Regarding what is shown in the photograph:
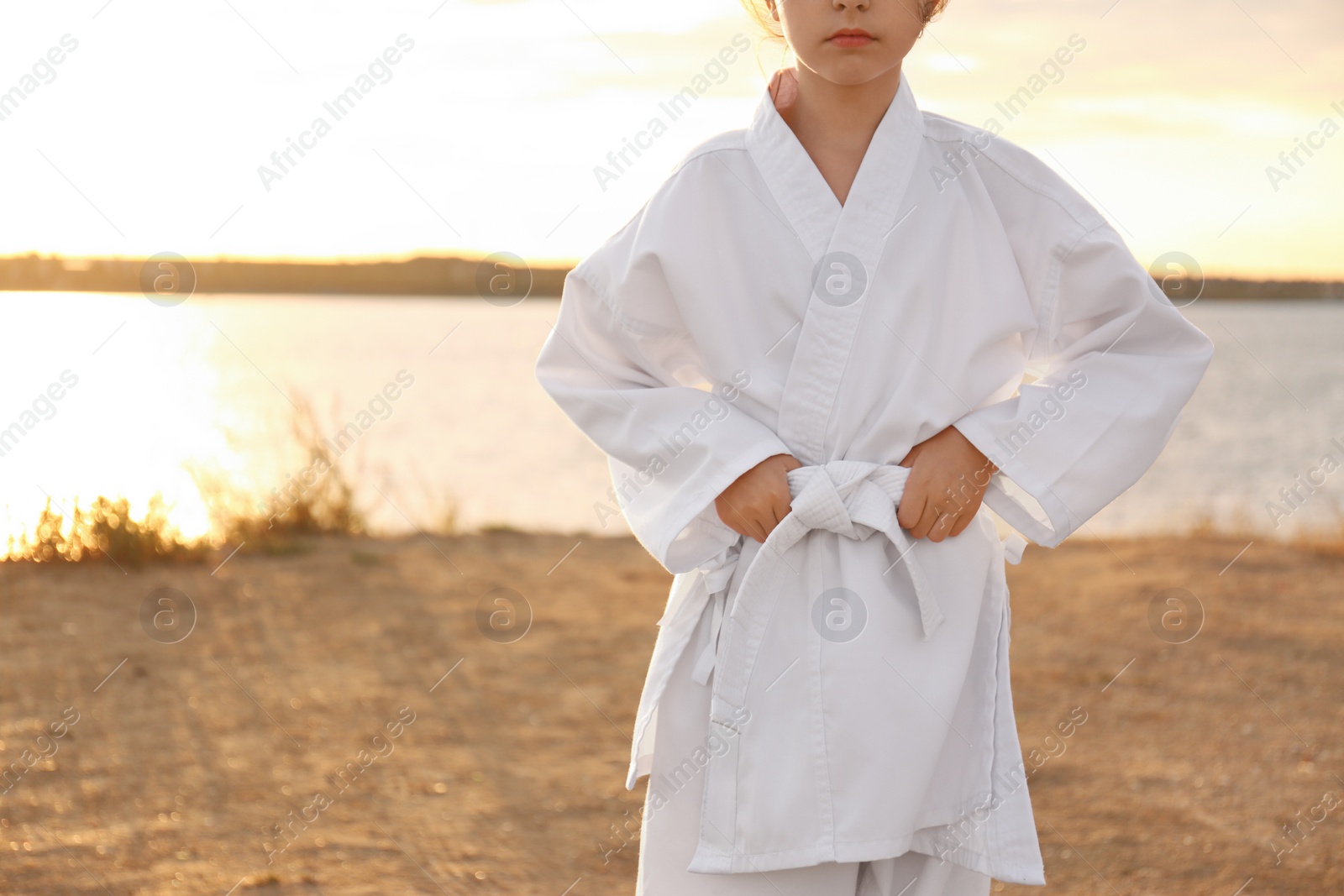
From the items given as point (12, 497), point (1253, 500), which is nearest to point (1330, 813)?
point (12, 497)

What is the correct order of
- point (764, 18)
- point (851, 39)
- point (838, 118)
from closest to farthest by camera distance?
point (851, 39) < point (838, 118) < point (764, 18)

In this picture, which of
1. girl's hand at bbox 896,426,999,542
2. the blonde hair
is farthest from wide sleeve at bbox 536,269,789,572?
the blonde hair

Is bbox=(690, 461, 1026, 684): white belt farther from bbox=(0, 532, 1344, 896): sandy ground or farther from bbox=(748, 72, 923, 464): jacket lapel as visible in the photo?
bbox=(0, 532, 1344, 896): sandy ground

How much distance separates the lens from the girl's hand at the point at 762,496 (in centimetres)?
154

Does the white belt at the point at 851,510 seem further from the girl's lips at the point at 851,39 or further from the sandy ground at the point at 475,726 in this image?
the sandy ground at the point at 475,726

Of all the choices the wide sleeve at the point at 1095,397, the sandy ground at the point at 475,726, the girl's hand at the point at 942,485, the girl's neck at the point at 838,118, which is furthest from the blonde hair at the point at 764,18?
the sandy ground at the point at 475,726

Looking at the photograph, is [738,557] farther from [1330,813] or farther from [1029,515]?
[1330,813]

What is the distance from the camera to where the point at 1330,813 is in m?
3.22

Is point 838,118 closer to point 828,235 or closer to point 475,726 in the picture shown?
point 828,235

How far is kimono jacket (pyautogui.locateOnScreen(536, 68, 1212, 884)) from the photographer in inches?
60.5

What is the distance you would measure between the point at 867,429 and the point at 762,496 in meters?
0.19

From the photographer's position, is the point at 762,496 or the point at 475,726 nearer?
the point at 762,496

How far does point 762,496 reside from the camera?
1.55 metres

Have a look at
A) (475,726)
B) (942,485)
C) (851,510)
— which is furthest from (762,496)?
(475,726)
